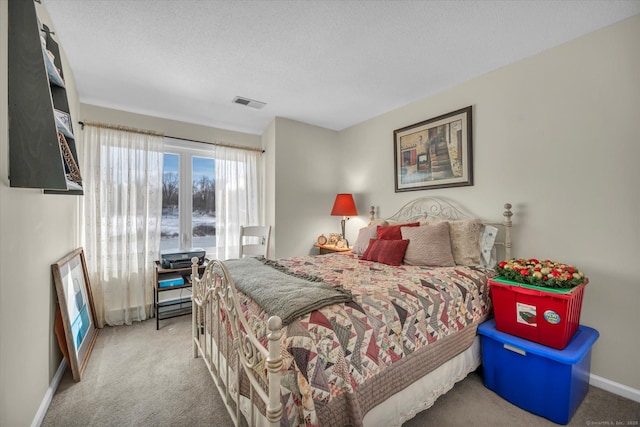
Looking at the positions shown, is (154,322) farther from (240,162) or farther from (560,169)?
(560,169)

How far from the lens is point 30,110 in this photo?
4.23 feet

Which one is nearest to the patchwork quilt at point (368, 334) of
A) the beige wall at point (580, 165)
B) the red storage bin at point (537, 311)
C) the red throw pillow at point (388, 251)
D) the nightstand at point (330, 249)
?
the red storage bin at point (537, 311)

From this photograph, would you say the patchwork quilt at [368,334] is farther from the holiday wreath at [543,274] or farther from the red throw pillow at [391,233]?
the red throw pillow at [391,233]

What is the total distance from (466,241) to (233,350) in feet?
6.79

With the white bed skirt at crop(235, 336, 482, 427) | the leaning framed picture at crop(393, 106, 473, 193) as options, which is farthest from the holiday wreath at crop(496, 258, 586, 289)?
the leaning framed picture at crop(393, 106, 473, 193)

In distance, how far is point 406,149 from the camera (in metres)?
3.27

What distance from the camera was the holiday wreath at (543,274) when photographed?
169 cm

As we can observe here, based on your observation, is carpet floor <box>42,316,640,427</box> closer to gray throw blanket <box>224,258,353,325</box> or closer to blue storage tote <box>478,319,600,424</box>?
blue storage tote <box>478,319,600,424</box>

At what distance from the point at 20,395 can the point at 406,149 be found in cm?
361

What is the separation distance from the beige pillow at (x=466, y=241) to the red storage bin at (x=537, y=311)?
0.42 meters

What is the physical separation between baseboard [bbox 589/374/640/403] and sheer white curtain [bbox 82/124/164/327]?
167 inches

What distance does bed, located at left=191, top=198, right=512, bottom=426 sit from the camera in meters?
1.12

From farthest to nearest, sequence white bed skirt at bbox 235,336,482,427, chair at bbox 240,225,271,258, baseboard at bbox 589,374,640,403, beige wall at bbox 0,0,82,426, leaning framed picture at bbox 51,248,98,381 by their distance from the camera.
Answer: chair at bbox 240,225,271,258 → leaning framed picture at bbox 51,248,98,381 → baseboard at bbox 589,374,640,403 → white bed skirt at bbox 235,336,482,427 → beige wall at bbox 0,0,82,426

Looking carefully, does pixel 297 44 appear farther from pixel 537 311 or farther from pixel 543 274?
pixel 537 311
